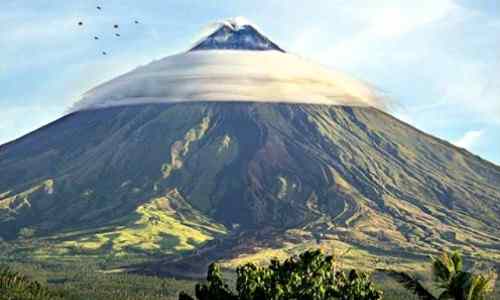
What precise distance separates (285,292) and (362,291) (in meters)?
4.73

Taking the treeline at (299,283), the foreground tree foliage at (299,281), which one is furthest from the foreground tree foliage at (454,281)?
the foreground tree foliage at (299,281)

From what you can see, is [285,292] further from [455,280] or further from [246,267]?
[455,280]

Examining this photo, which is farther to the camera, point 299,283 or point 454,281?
point 299,283

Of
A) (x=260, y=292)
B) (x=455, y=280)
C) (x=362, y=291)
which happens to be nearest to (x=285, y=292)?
(x=260, y=292)

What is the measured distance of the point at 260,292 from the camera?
54.4 metres

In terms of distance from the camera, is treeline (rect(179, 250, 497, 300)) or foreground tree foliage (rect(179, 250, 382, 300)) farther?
foreground tree foliage (rect(179, 250, 382, 300))

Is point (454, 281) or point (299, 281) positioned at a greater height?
point (299, 281)

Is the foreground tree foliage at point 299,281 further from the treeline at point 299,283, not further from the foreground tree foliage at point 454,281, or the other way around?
the foreground tree foliage at point 454,281

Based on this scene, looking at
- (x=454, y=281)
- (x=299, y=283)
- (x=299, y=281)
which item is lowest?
(x=454, y=281)

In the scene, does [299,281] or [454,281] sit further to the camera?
[299,281]

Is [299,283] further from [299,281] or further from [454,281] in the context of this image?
[454,281]

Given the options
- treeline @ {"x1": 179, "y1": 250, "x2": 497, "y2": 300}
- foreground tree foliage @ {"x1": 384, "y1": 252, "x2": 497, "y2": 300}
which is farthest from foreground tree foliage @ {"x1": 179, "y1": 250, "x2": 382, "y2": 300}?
foreground tree foliage @ {"x1": 384, "y1": 252, "x2": 497, "y2": 300}

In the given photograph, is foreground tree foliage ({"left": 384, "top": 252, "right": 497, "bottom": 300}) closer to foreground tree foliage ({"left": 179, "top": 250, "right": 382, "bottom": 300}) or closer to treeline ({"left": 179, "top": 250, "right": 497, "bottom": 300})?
treeline ({"left": 179, "top": 250, "right": 497, "bottom": 300})

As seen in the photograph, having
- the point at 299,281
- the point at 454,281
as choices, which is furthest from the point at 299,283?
the point at 454,281
